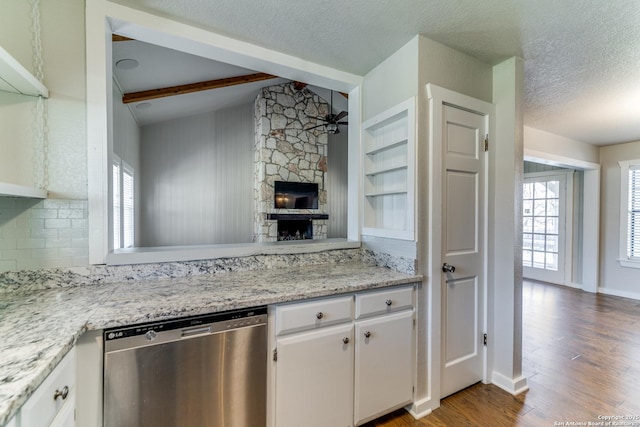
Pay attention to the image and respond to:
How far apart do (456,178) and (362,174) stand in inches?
28.1

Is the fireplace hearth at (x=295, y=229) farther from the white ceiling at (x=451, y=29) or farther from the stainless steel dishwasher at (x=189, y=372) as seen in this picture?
the stainless steel dishwasher at (x=189, y=372)

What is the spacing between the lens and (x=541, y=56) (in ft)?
6.66

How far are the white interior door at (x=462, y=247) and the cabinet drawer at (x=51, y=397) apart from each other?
6.46ft

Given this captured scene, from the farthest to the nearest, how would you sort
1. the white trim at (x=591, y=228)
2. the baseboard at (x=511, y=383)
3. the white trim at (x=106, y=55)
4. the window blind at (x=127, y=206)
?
the white trim at (x=591, y=228) → the window blind at (x=127, y=206) → the baseboard at (x=511, y=383) → the white trim at (x=106, y=55)

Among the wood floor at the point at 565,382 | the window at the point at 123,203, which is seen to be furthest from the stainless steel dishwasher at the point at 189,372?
the window at the point at 123,203

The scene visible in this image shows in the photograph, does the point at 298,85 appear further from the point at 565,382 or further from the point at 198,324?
the point at 565,382

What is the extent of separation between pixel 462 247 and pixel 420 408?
112cm

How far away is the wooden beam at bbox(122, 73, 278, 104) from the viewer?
3805mm

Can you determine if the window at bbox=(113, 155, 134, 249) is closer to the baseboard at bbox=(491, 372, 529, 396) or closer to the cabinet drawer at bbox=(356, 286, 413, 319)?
the cabinet drawer at bbox=(356, 286, 413, 319)

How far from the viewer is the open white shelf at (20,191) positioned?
111cm

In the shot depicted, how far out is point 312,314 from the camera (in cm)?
147

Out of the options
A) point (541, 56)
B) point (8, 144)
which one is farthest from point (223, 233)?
point (541, 56)

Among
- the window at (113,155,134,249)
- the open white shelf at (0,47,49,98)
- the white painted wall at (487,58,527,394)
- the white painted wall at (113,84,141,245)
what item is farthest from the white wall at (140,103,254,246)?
the white painted wall at (487,58,527,394)

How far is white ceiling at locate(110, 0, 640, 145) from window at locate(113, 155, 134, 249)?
254cm
